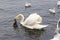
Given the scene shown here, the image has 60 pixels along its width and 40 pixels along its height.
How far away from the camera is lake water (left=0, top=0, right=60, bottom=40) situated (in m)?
20.2

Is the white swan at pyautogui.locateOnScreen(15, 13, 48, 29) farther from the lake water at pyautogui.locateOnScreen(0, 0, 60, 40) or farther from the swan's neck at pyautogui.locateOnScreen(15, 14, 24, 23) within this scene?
the lake water at pyautogui.locateOnScreen(0, 0, 60, 40)

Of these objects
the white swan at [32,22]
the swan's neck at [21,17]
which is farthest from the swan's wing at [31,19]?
the swan's neck at [21,17]

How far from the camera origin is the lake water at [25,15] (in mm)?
20219

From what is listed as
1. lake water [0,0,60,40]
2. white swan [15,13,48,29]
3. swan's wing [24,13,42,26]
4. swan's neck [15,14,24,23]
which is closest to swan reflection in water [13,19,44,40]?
lake water [0,0,60,40]

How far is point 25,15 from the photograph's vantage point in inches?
952

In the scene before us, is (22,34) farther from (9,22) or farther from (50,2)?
(50,2)

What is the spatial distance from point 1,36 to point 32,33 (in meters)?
2.32

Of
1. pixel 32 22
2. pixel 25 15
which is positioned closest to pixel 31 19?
pixel 32 22

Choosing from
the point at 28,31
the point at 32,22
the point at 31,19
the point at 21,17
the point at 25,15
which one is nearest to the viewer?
the point at 28,31

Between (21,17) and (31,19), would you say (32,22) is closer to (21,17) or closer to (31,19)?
(31,19)

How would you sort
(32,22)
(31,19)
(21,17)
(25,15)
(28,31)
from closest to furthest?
(28,31)
(32,22)
(31,19)
(21,17)
(25,15)

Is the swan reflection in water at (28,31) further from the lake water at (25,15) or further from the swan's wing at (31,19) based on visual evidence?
the swan's wing at (31,19)

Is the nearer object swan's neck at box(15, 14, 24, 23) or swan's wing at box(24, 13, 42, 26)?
swan's wing at box(24, 13, 42, 26)

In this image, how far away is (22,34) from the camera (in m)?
20.6
